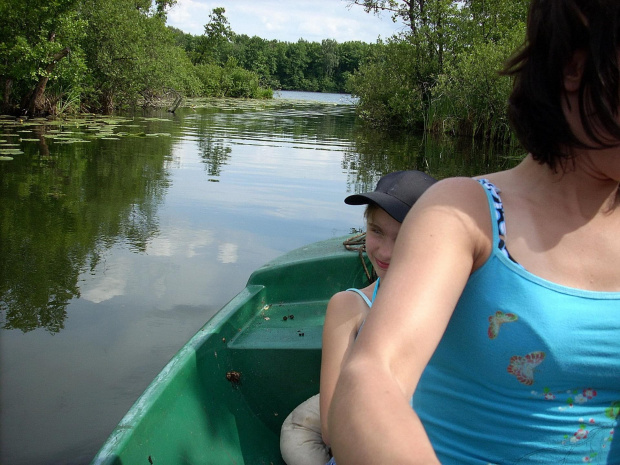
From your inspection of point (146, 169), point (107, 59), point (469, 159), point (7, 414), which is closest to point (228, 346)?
point (7, 414)

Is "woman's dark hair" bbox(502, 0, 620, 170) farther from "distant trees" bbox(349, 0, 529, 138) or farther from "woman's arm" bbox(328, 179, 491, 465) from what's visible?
"distant trees" bbox(349, 0, 529, 138)

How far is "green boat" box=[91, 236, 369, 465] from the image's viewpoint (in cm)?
161

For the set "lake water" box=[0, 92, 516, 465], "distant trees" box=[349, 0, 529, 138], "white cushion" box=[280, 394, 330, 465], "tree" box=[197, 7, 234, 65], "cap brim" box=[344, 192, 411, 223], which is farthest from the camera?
"tree" box=[197, 7, 234, 65]

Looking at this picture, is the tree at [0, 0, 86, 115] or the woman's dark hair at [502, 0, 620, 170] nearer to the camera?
the woman's dark hair at [502, 0, 620, 170]

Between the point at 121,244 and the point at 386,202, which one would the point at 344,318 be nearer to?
the point at 386,202

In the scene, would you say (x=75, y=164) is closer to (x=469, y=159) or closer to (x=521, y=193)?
(x=469, y=159)

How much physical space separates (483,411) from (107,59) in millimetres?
19532

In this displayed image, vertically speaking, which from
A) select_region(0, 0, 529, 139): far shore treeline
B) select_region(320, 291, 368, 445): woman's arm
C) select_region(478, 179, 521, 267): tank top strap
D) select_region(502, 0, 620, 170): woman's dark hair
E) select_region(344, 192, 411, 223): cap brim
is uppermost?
select_region(0, 0, 529, 139): far shore treeline

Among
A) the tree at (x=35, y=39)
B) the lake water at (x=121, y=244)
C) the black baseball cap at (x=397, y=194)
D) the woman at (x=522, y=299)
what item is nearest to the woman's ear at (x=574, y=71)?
the woman at (x=522, y=299)

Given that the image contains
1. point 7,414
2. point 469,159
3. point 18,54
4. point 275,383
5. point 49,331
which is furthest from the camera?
A: point 18,54

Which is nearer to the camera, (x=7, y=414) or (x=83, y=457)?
(x=83, y=457)

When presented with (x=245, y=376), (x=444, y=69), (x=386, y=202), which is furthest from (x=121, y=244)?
(x=444, y=69)

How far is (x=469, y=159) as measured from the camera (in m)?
11.7

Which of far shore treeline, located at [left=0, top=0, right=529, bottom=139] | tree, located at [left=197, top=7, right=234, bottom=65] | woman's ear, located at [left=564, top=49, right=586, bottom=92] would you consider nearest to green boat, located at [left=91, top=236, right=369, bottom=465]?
woman's ear, located at [left=564, top=49, right=586, bottom=92]
